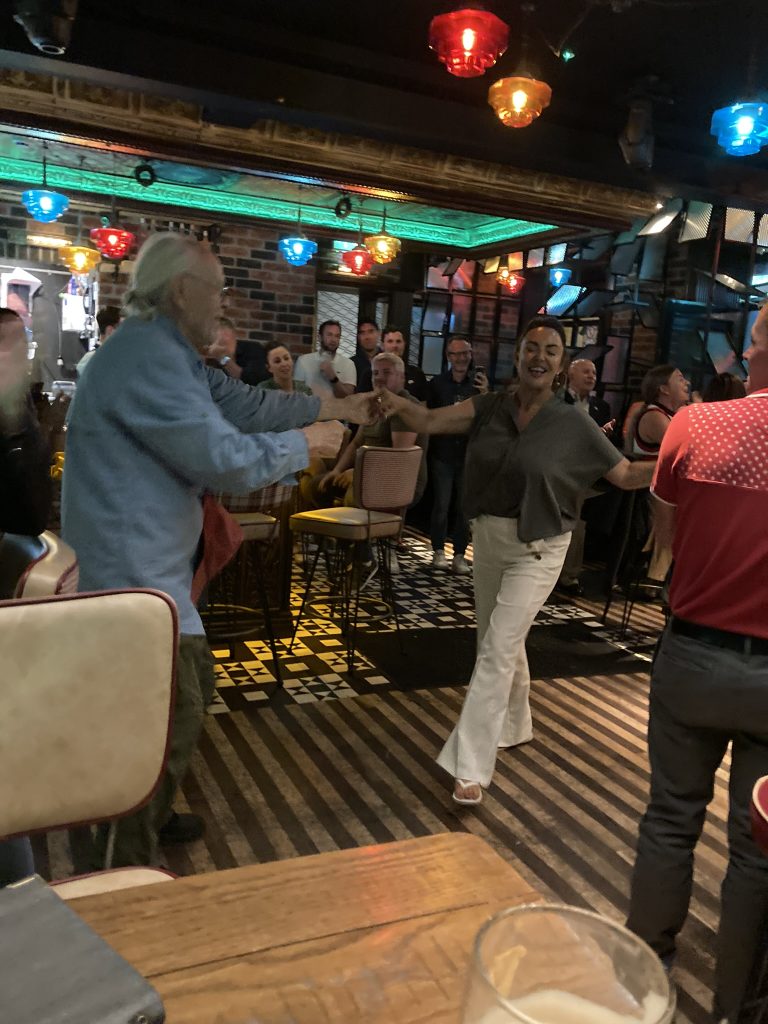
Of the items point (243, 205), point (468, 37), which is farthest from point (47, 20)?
point (243, 205)

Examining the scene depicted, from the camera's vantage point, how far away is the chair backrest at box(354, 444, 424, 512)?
3812 millimetres

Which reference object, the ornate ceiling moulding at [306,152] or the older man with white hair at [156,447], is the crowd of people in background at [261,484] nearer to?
the older man with white hair at [156,447]

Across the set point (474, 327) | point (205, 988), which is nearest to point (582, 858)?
point (205, 988)

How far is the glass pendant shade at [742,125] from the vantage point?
4.27m

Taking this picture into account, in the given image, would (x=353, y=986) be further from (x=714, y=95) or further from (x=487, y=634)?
(x=714, y=95)

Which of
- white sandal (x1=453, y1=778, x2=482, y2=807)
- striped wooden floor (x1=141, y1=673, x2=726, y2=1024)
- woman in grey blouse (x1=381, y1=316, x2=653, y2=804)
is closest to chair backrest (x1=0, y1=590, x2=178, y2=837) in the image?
striped wooden floor (x1=141, y1=673, x2=726, y2=1024)

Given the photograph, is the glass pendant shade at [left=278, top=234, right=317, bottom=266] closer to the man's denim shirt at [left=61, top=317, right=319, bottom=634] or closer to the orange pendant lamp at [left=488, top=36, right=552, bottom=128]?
the orange pendant lamp at [left=488, top=36, right=552, bottom=128]

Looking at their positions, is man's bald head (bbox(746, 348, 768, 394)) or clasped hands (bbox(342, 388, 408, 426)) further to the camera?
clasped hands (bbox(342, 388, 408, 426))

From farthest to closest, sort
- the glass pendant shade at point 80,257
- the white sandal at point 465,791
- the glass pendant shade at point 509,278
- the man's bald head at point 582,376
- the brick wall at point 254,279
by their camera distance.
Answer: the glass pendant shade at point 509,278 < the brick wall at point 254,279 < the glass pendant shade at point 80,257 < the man's bald head at point 582,376 < the white sandal at point 465,791

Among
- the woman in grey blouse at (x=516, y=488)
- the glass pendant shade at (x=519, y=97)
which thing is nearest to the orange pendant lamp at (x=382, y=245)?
the glass pendant shade at (x=519, y=97)

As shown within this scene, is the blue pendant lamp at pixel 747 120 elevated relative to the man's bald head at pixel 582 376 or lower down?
elevated

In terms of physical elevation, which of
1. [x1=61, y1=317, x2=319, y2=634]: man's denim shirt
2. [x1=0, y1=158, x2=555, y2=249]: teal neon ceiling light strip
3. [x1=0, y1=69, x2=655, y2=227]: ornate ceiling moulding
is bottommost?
[x1=61, y1=317, x2=319, y2=634]: man's denim shirt

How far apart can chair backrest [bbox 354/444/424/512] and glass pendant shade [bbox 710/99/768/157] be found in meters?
2.48

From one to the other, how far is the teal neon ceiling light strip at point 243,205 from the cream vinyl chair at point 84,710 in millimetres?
7134
